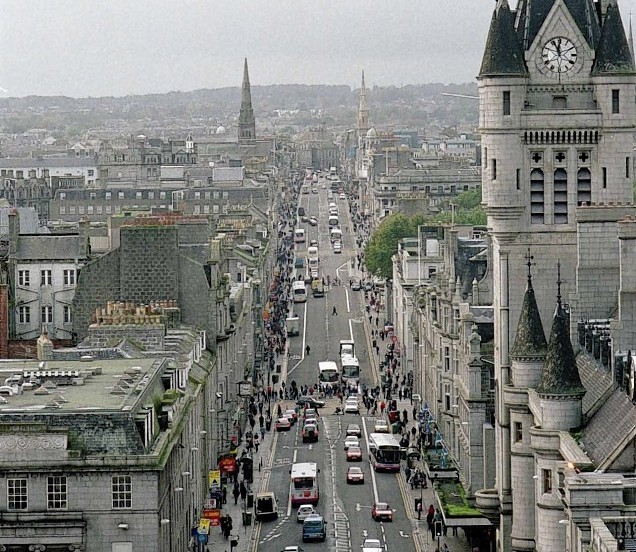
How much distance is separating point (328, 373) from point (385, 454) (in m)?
39.8

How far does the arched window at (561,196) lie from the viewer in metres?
85.6

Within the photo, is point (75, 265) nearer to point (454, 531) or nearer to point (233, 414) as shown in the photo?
point (233, 414)

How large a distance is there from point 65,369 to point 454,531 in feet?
80.5

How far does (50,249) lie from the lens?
4572 inches

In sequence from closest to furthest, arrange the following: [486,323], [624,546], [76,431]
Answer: [624,546], [76,431], [486,323]

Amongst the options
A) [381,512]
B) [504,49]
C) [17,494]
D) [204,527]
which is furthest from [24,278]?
[17,494]

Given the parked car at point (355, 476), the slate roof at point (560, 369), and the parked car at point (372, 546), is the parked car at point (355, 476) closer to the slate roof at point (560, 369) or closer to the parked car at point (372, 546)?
the parked car at point (372, 546)

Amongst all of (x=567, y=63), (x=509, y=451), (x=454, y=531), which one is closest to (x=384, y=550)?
(x=454, y=531)

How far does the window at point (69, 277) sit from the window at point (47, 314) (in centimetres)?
205

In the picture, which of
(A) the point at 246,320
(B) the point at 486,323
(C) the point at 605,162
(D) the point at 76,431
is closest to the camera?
(D) the point at 76,431

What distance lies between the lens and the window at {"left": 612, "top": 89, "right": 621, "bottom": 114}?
8475 cm

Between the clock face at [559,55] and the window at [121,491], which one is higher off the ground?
the clock face at [559,55]

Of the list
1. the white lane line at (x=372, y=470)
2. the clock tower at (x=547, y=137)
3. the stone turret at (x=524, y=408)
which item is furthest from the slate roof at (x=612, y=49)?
the white lane line at (x=372, y=470)

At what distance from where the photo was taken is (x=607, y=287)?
3142 inches
